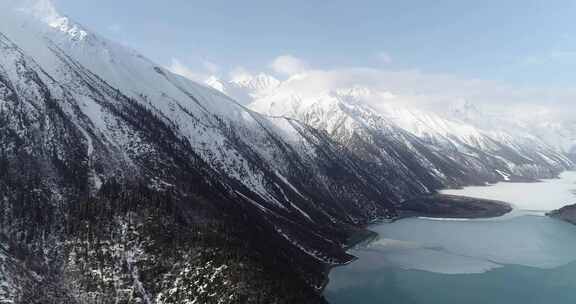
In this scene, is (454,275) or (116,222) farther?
(454,275)

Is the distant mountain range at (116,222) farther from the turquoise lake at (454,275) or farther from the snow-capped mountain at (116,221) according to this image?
the turquoise lake at (454,275)

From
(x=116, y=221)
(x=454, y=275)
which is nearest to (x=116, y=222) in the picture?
(x=116, y=221)

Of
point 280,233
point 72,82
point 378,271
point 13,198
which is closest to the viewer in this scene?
point 13,198

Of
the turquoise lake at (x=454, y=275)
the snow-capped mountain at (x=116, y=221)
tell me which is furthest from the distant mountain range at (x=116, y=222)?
the turquoise lake at (x=454, y=275)

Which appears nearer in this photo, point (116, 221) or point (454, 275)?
point (116, 221)

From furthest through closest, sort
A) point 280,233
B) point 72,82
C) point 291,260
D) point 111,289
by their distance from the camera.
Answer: point 72,82, point 280,233, point 291,260, point 111,289

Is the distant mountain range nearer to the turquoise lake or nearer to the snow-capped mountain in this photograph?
the snow-capped mountain

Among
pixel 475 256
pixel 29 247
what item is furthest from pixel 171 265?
pixel 475 256

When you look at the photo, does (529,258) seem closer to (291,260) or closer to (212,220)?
(291,260)

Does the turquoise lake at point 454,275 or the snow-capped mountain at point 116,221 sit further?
the turquoise lake at point 454,275

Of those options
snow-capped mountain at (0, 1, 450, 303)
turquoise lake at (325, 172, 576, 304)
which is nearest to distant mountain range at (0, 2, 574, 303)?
snow-capped mountain at (0, 1, 450, 303)

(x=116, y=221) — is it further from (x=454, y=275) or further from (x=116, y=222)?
(x=454, y=275)
